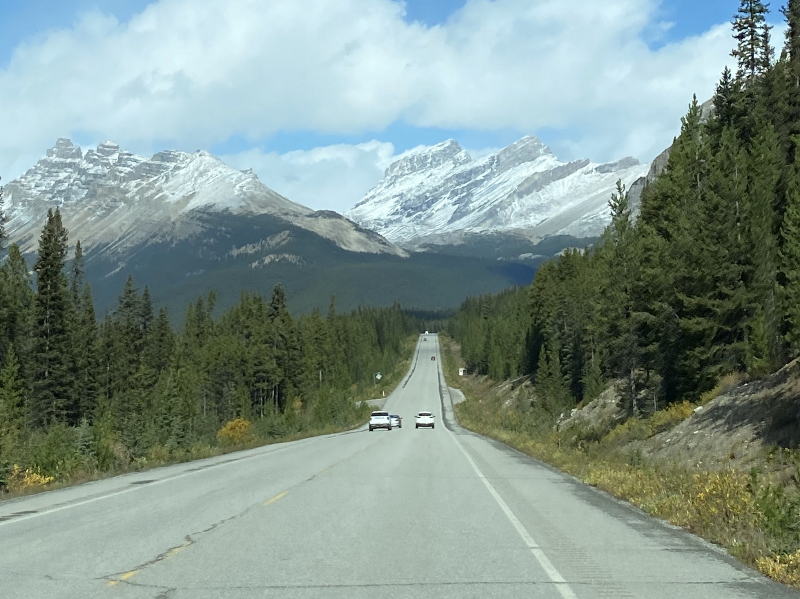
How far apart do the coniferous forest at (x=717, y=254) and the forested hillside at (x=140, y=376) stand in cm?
Answer: 2069

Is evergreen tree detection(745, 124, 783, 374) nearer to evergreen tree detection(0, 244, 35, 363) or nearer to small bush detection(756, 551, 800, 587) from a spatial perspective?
small bush detection(756, 551, 800, 587)

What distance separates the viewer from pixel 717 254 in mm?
35375

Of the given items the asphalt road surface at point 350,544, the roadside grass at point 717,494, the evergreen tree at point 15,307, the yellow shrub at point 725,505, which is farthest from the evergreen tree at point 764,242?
the evergreen tree at point 15,307

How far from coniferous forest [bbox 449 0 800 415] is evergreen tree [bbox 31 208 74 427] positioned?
136 ft

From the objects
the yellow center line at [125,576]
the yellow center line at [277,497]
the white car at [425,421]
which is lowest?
the white car at [425,421]

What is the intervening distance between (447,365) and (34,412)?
117191 millimetres

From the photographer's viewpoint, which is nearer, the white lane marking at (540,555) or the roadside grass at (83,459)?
the white lane marking at (540,555)

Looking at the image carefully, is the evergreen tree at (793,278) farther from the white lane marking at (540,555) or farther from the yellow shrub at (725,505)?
the white lane marking at (540,555)

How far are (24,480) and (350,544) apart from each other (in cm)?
1103

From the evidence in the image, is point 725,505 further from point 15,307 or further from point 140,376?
point 140,376

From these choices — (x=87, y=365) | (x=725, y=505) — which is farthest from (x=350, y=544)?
(x=87, y=365)

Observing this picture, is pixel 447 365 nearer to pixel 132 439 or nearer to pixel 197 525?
pixel 132 439

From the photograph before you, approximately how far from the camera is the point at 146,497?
15.3 meters

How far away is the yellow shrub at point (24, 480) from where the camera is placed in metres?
17.4
